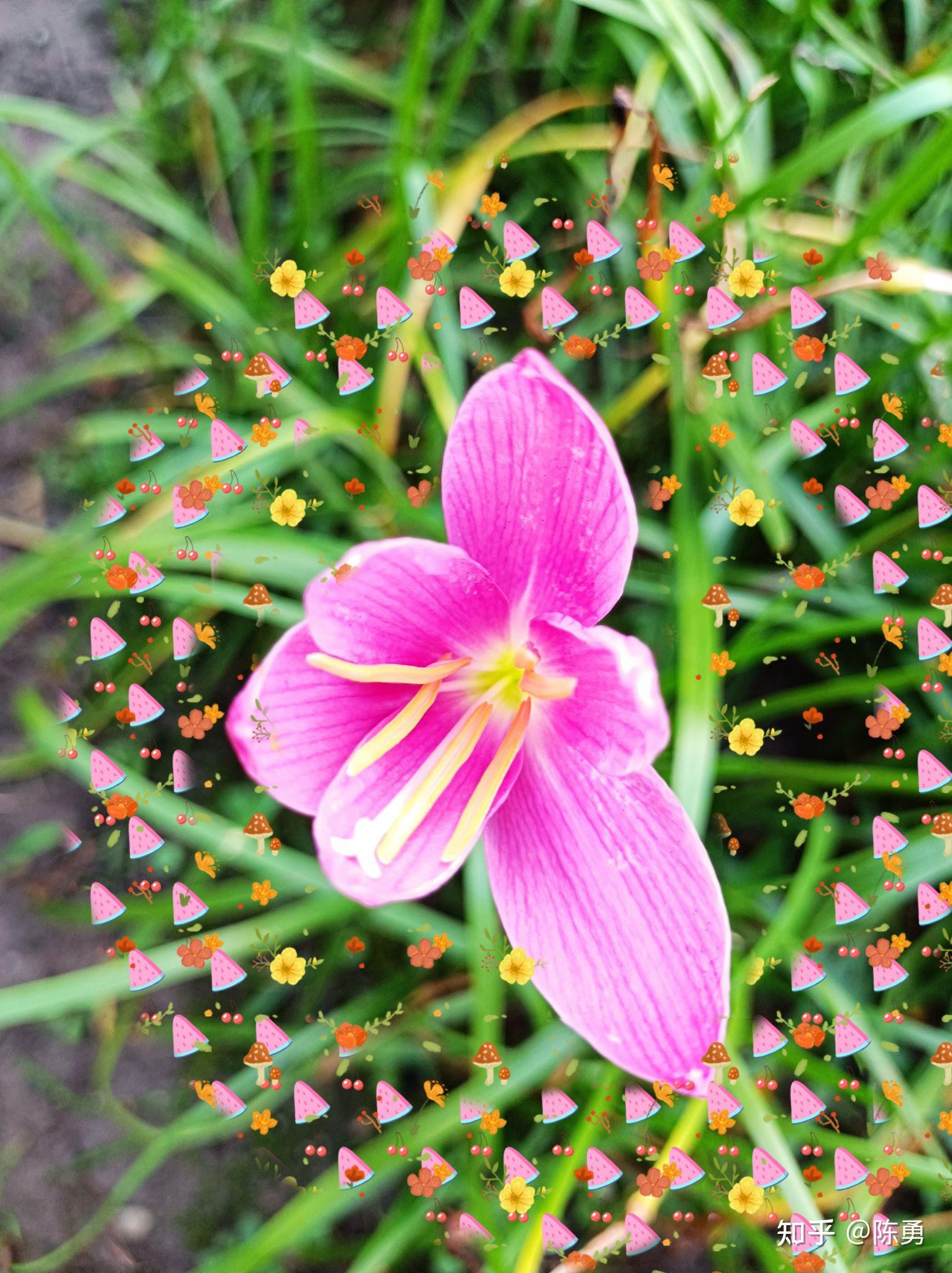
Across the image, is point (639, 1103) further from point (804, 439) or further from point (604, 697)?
point (804, 439)

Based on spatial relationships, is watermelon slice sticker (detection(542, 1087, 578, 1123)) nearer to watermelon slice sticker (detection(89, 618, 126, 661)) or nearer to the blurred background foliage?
the blurred background foliage

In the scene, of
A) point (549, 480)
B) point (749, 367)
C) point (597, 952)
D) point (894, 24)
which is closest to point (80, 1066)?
point (597, 952)

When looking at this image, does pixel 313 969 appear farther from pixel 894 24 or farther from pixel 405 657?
pixel 894 24

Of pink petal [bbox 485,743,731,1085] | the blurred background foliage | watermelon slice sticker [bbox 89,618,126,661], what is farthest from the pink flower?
watermelon slice sticker [bbox 89,618,126,661]

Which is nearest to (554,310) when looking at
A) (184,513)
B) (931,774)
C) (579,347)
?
(579,347)

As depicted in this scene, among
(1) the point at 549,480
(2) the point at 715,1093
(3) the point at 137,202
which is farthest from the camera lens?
(3) the point at 137,202

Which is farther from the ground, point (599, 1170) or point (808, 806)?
point (808, 806)
